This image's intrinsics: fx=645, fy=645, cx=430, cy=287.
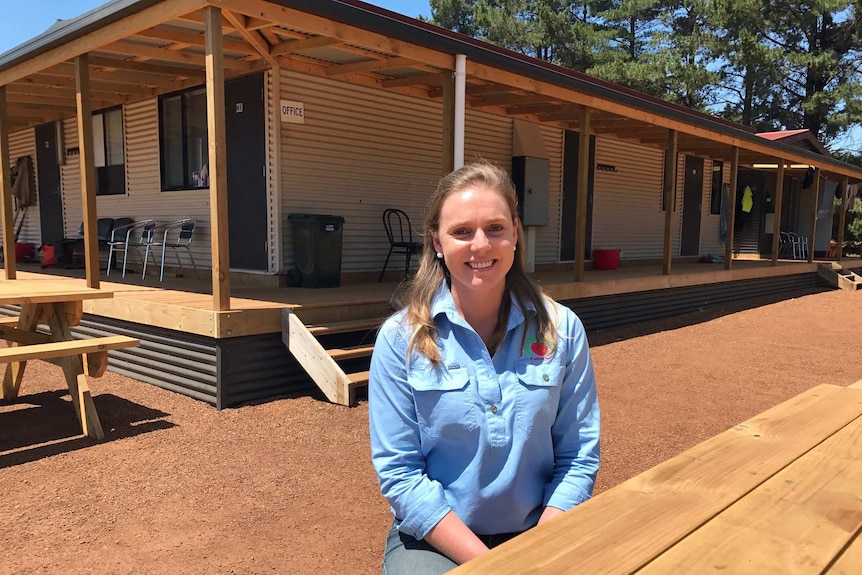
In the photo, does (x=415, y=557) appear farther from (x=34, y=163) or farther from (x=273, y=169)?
(x=34, y=163)

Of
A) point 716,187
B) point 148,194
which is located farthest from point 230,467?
point 716,187

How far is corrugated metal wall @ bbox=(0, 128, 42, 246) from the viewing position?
35.7ft

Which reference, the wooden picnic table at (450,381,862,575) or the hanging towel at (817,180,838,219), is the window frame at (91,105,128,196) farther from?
the hanging towel at (817,180,838,219)

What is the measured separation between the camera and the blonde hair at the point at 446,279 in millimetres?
1630

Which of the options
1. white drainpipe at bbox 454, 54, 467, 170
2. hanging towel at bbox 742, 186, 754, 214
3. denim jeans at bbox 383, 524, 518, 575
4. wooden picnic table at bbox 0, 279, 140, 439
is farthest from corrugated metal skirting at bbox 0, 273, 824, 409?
hanging towel at bbox 742, 186, 754, 214

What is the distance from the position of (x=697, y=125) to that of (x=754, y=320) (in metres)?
2.90

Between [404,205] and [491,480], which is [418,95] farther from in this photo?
[491,480]

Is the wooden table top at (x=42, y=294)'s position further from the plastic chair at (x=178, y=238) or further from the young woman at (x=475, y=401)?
the plastic chair at (x=178, y=238)

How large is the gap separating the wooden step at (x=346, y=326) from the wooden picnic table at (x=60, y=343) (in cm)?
125

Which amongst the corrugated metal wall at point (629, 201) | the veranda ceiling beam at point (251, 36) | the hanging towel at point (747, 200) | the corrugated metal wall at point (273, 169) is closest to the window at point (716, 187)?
the hanging towel at point (747, 200)

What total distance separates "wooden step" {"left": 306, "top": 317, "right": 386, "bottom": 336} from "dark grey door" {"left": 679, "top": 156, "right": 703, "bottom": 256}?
9.40 metres

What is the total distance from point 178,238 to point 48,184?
4.39 metres

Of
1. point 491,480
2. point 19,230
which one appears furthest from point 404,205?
point 19,230

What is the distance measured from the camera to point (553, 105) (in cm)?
832
